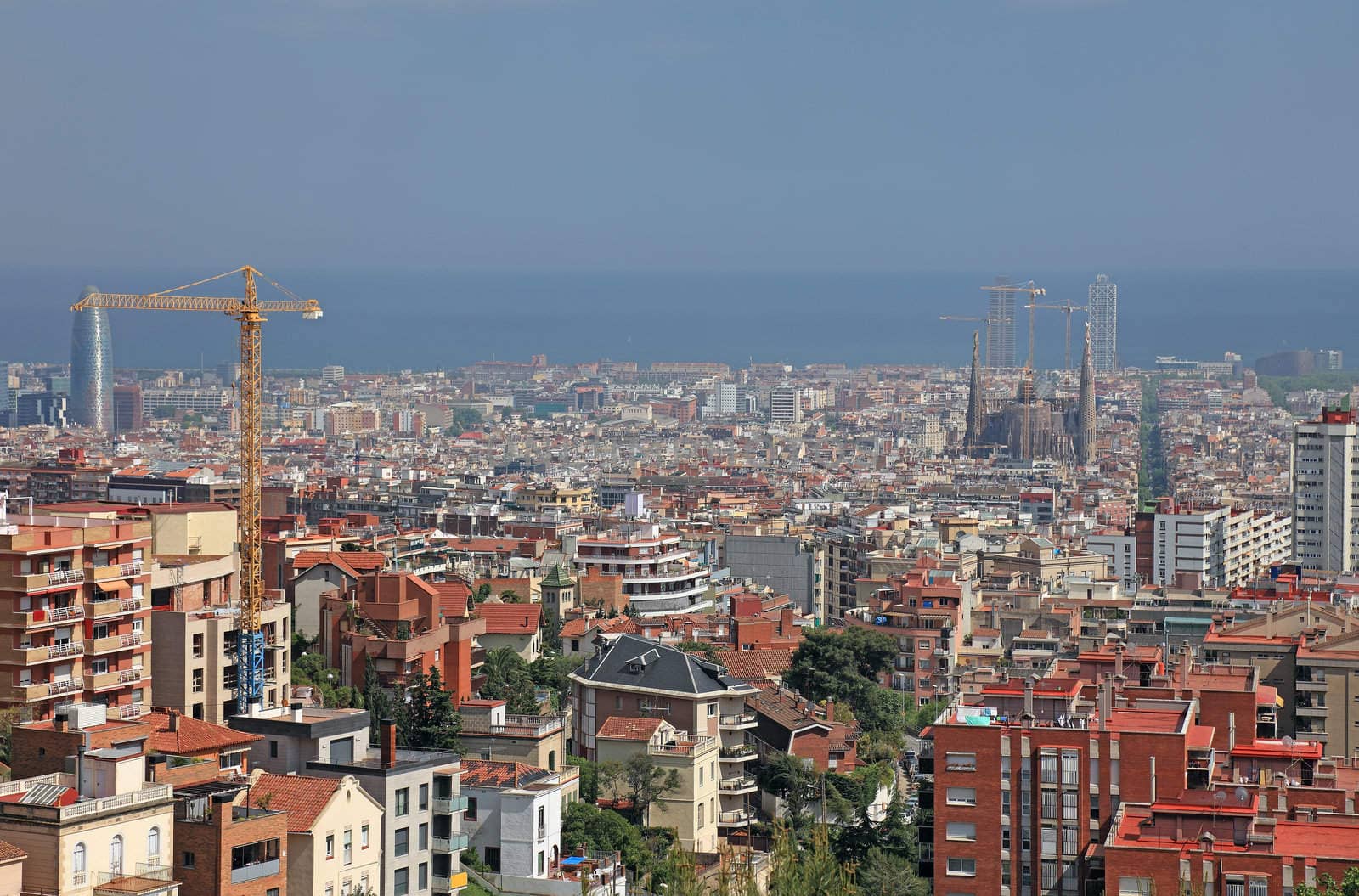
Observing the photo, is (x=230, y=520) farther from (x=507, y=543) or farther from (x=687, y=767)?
(x=507, y=543)

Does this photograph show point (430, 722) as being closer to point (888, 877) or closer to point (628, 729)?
point (628, 729)

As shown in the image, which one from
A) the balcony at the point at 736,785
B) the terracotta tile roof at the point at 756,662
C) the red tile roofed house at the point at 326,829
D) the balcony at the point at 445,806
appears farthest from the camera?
the terracotta tile roof at the point at 756,662

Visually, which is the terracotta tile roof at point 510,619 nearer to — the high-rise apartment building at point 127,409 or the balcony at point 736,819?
the balcony at point 736,819

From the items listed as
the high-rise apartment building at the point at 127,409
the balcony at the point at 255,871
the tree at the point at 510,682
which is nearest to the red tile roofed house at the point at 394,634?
the tree at the point at 510,682

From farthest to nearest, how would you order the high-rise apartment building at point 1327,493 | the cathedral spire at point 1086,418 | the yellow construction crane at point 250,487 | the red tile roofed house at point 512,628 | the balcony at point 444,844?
1. the cathedral spire at point 1086,418
2. the high-rise apartment building at point 1327,493
3. the red tile roofed house at point 512,628
4. the yellow construction crane at point 250,487
5. the balcony at point 444,844

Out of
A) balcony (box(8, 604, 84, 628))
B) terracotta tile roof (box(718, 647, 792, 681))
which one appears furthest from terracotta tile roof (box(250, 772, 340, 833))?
terracotta tile roof (box(718, 647, 792, 681))

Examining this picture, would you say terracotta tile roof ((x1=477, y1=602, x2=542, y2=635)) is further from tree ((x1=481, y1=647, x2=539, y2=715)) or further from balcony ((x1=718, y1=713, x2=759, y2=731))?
balcony ((x1=718, y1=713, x2=759, y2=731))

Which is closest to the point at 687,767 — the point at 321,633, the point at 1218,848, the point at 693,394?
the point at 321,633
